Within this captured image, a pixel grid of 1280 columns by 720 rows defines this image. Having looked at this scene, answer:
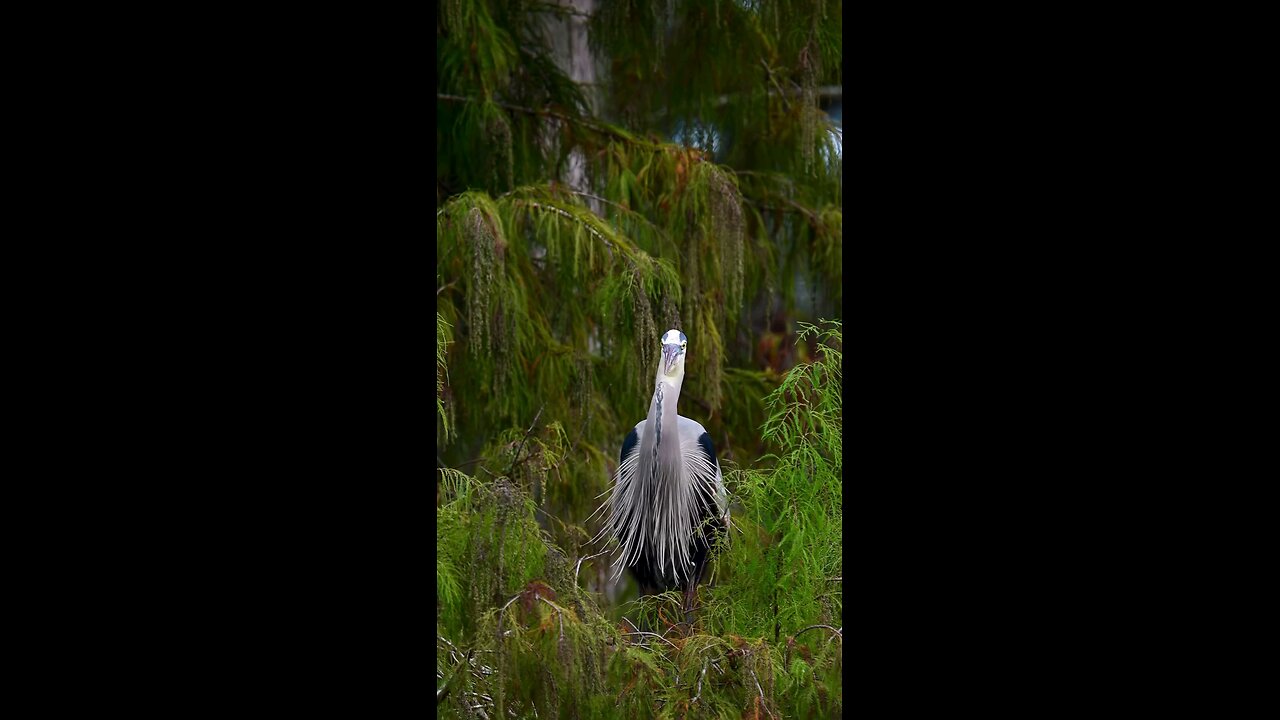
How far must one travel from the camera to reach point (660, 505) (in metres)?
2.21

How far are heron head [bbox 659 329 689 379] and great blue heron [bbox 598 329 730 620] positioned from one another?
19cm

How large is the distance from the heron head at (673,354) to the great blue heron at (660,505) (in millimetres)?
190

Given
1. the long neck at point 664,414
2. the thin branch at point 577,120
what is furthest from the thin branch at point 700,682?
the thin branch at point 577,120

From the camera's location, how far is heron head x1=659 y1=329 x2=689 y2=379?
6.03 feet

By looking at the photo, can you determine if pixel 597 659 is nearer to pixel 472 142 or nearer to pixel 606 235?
pixel 606 235

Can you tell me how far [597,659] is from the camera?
1501 millimetres

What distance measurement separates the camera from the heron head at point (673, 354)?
1.84 meters

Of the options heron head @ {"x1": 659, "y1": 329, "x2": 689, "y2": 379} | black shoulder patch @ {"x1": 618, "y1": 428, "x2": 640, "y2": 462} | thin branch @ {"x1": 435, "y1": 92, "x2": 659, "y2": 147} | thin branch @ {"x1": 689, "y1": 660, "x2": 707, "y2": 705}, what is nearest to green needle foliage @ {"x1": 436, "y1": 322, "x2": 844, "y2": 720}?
thin branch @ {"x1": 689, "y1": 660, "x2": 707, "y2": 705}

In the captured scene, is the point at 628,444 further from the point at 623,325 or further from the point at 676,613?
the point at 676,613

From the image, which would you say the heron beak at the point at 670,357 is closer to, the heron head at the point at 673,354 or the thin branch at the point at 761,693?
the heron head at the point at 673,354

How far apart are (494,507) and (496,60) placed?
1.28 metres

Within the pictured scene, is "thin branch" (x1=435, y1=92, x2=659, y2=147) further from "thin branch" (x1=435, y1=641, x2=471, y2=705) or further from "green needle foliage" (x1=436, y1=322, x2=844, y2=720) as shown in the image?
"thin branch" (x1=435, y1=641, x2=471, y2=705)
